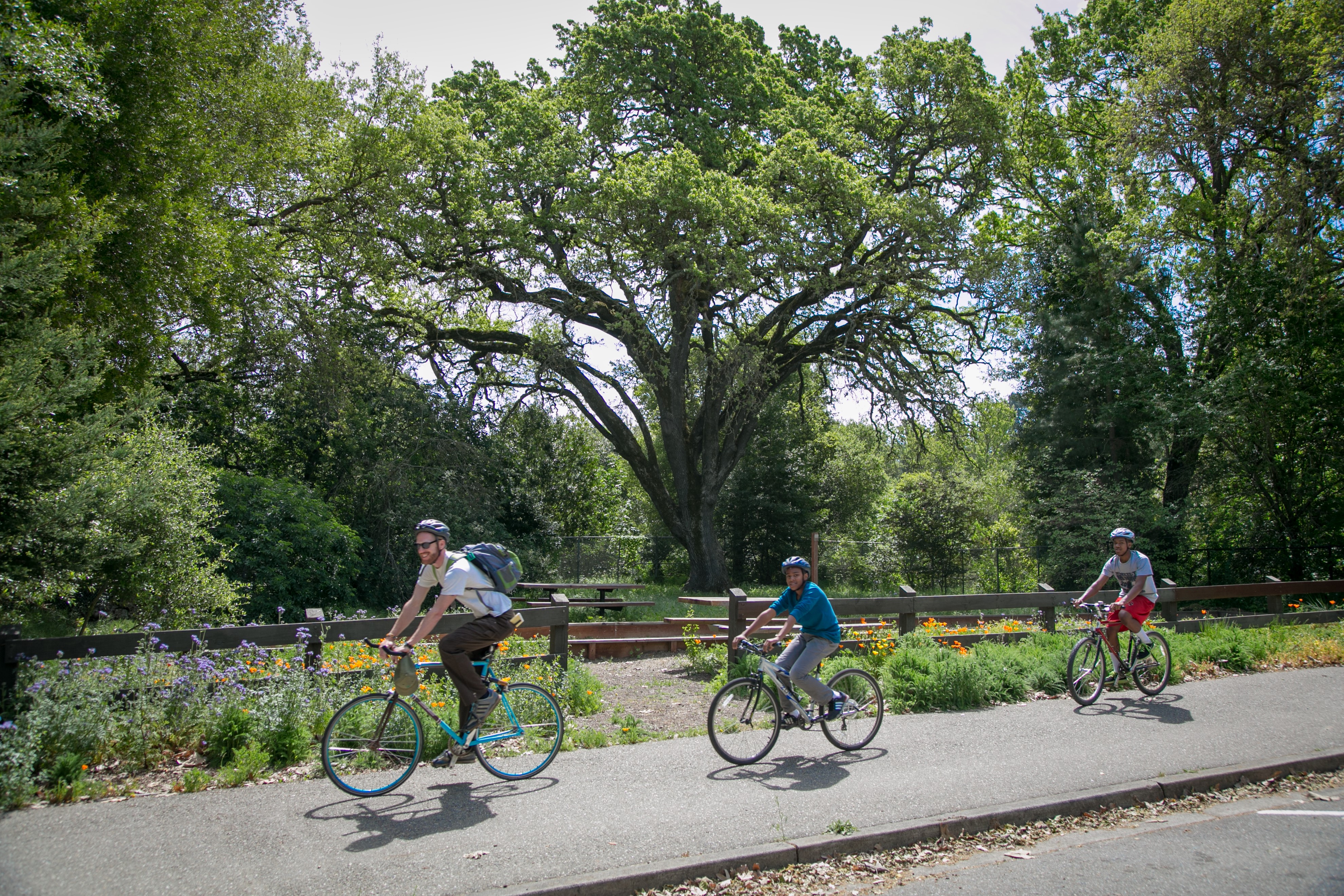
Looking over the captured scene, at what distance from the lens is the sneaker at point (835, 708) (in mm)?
7090

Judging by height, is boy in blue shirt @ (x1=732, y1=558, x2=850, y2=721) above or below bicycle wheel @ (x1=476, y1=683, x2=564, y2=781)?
above

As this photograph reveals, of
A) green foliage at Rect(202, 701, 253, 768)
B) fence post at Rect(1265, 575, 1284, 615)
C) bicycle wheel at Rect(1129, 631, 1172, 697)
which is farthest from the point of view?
fence post at Rect(1265, 575, 1284, 615)

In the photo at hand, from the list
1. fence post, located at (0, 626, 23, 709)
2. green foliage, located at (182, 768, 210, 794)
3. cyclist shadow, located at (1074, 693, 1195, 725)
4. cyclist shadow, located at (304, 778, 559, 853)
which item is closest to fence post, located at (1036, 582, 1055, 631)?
cyclist shadow, located at (1074, 693, 1195, 725)

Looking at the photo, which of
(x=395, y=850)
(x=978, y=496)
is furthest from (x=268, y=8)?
(x=978, y=496)

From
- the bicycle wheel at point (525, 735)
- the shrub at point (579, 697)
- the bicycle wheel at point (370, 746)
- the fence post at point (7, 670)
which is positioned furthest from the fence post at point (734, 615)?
the fence post at point (7, 670)

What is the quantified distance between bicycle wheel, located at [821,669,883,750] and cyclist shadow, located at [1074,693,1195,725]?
8.51 feet

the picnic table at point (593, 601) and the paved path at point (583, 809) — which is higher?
the picnic table at point (593, 601)

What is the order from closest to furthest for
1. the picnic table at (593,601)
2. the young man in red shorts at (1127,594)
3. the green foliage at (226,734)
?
1. the green foliage at (226,734)
2. the young man in red shorts at (1127,594)
3. the picnic table at (593,601)

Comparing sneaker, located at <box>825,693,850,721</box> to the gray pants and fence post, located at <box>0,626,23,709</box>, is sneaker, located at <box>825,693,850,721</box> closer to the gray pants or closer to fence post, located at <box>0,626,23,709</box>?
the gray pants

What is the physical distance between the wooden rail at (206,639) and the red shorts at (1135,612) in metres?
5.93

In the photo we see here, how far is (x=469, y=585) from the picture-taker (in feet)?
20.3

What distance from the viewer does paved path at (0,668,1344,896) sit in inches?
180

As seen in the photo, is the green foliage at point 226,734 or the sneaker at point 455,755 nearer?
the sneaker at point 455,755

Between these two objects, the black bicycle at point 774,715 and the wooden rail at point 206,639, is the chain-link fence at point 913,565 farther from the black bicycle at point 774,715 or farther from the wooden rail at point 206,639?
the black bicycle at point 774,715
